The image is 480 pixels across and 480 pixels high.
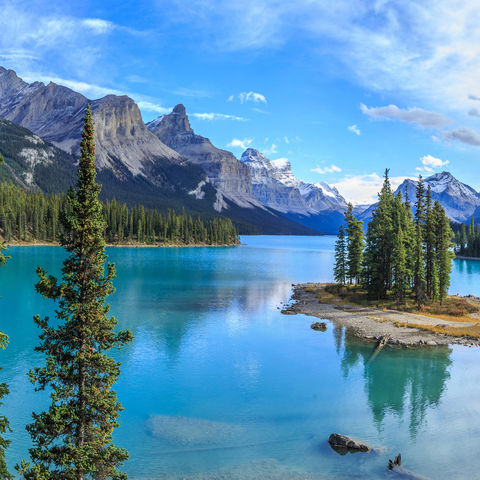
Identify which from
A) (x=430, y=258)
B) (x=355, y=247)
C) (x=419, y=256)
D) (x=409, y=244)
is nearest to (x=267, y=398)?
(x=419, y=256)

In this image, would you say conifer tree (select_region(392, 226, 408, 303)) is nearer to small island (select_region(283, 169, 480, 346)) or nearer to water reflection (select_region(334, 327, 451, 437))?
small island (select_region(283, 169, 480, 346))

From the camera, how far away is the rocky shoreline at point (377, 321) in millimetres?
51594

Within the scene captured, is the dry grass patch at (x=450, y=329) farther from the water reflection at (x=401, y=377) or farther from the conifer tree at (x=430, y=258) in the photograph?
the conifer tree at (x=430, y=258)

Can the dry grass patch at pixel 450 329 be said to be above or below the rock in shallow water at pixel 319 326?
above

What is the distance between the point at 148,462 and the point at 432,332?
42.2 m

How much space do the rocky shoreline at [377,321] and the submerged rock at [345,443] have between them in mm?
25720

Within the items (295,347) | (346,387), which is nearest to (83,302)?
(346,387)

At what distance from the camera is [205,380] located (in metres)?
39.1

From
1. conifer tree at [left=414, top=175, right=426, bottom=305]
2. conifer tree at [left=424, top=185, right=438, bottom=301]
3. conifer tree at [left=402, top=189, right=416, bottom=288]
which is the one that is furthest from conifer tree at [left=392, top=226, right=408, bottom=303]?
conifer tree at [left=424, top=185, right=438, bottom=301]

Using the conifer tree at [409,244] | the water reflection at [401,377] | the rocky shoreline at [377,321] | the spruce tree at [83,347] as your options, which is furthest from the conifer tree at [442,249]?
the spruce tree at [83,347]

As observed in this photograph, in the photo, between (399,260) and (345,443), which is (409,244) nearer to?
(399,260)

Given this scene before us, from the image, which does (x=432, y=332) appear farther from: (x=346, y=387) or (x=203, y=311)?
(x=203, y=311)

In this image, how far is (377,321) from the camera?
61062 mm

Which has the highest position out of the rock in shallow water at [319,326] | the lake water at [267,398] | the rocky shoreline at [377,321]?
the rocky shoreline at [377,321]
